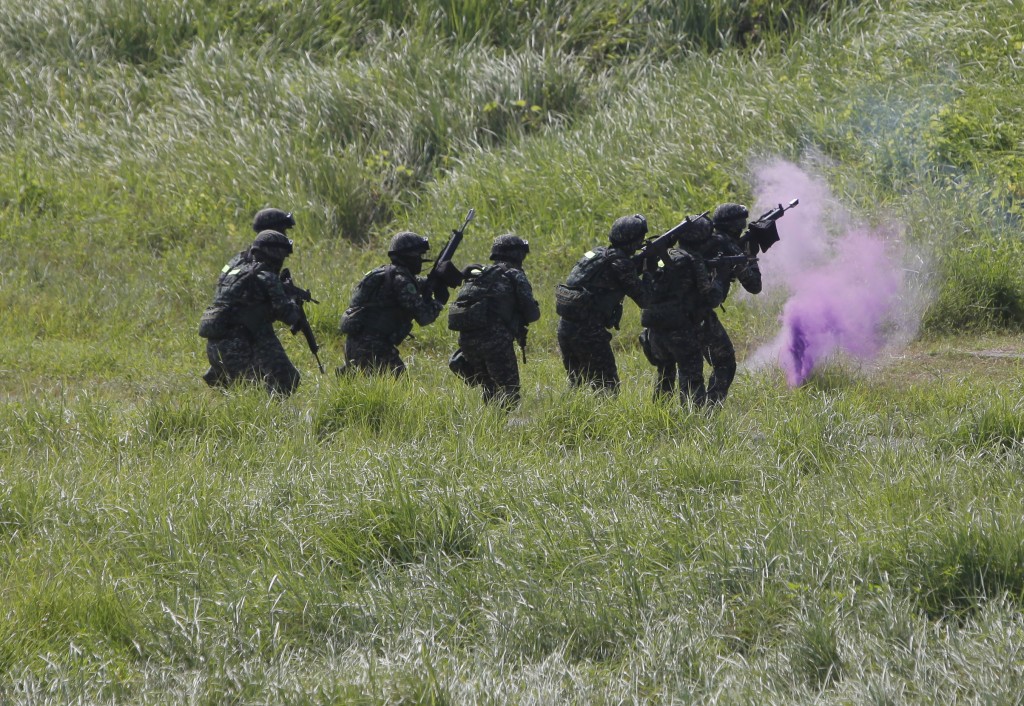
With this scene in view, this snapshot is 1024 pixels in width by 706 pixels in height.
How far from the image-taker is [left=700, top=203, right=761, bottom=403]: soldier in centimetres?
901

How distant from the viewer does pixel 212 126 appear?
15.9m

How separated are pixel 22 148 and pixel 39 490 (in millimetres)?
9631

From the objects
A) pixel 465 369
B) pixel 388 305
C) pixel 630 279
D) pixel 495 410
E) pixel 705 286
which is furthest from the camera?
pixel 465 369

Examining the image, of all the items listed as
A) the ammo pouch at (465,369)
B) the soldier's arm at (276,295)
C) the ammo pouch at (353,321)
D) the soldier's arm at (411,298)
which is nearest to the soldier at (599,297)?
the ammo pouch at (465,369)

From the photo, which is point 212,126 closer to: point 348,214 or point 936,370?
point 348,214

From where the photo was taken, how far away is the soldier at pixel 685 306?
8.77m

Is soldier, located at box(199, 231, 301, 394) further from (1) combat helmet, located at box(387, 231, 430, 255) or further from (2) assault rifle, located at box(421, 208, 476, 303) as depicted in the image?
(2) assault rifle, located at box(421, 208, 476, 303)

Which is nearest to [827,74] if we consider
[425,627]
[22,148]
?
[22,148]

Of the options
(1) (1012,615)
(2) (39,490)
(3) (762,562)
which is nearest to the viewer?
(1) (1012,615)

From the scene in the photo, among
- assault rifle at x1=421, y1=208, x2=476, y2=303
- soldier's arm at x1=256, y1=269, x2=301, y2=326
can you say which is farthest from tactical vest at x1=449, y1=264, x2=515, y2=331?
soldier's arm at x1=256, y1=269, x2=301, y2=326

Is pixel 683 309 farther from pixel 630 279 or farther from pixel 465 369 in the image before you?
pixel 465 369

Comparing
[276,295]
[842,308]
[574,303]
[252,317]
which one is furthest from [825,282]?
[252,317]

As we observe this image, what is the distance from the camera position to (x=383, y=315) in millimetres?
9297

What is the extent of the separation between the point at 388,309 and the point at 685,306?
6.52ft
